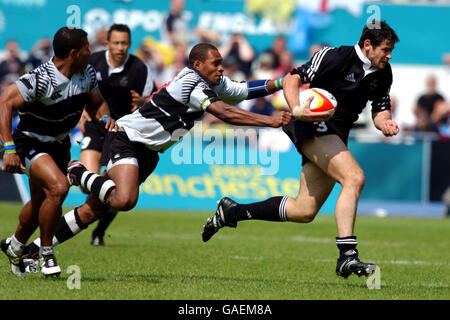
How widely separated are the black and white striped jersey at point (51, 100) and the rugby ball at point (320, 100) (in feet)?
6.70

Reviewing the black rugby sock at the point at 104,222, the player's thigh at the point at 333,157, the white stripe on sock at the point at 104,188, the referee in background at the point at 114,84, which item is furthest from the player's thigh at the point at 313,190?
the black rugby sock at the point at 104,222

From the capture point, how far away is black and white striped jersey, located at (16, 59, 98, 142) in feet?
24.6

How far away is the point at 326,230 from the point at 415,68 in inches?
478

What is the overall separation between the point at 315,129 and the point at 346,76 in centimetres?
58

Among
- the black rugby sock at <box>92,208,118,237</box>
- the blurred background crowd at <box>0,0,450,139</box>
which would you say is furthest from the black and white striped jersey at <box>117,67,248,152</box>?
the blurred background crowd at <box>0,0,450,139</box>

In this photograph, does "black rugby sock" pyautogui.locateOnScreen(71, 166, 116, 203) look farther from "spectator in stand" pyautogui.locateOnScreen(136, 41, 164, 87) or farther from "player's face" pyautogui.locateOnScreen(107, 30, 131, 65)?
"spectator in stand" pyautogui.locateOnScreen(136, 41, 164, 87)

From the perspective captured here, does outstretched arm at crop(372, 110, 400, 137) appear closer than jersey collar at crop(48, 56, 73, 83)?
No

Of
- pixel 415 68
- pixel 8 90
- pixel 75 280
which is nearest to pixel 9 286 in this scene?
pixel 75 280

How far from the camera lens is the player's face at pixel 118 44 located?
11.1 metres

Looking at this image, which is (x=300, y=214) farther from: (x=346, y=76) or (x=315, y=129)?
(x=346, y=76)

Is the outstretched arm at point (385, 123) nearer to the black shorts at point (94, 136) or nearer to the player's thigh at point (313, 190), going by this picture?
the player's thigh at point (313, 190)

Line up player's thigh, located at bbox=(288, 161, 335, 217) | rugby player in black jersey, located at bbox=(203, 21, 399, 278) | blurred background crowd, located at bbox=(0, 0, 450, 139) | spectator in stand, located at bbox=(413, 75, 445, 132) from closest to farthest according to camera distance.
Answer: rugby player in black jersey, located at bbox=(203, 21, 399, 278)
player's thigh, located at bbox=(288, 161, 335, 217)
blurred background crowd, located at bbox=(0, 0, 450, 139)
spectator in stand, located at bbox=(413, 75, 445, 132)

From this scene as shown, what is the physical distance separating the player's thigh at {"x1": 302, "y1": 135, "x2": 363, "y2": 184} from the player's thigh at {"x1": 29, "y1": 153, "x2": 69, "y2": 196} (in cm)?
231

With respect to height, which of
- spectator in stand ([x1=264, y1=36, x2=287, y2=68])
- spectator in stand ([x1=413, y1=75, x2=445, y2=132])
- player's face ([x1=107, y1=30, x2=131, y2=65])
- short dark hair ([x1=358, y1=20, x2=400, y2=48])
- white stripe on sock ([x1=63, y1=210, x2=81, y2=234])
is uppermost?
spectator in stand ([x1=264, y1=36, x2=287, y2=68])
